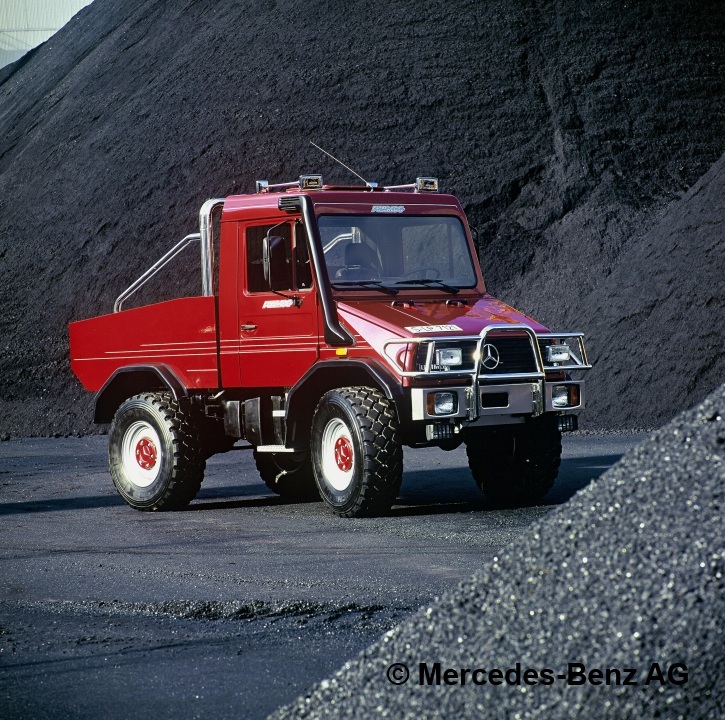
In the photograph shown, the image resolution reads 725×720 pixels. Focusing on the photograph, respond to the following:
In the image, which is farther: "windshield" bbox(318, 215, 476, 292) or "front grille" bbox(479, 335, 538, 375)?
"windshield" bbox(318, 215, 476, 292)

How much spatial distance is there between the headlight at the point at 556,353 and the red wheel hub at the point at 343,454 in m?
2.08

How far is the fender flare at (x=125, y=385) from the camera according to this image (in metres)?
12.7

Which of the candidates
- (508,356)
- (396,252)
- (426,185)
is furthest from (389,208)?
(508,356)

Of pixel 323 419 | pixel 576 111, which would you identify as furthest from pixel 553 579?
pixel 576 111

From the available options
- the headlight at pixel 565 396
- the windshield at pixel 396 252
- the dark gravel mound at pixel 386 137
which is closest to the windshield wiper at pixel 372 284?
the windshield at pixel 396 252

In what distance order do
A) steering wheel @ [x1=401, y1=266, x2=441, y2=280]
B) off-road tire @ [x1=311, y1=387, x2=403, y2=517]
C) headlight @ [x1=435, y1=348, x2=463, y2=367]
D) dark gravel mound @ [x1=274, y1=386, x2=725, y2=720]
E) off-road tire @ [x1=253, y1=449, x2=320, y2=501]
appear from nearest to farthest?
dark gravel mound @ [x1=274, y1=386, x2=725, y2=720], off-road tire @ [x1=311, y1=387, x2=403, y2=517], headlight @ [x1=435, y1=348, x2=463, y2=367], steering wheel @ [x1=401, y1=266, x2=441, y2=280], off-road tire @ [x1=253, y1=449, x2=320, y2=501]

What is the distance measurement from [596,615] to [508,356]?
22.9ft

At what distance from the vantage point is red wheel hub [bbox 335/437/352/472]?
11.2 metres

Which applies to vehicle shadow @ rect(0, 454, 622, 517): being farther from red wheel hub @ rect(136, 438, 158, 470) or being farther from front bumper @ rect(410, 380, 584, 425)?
front bumper @ rect(410, 380, 584, 425)

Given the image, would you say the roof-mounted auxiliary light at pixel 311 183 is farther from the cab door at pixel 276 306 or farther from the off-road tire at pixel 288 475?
the off-road tire at pixel 288 475

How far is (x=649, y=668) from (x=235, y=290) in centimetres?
830

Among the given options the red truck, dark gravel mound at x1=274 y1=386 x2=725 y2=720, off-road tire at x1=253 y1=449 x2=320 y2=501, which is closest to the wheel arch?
the red truck

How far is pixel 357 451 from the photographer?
1090 cm

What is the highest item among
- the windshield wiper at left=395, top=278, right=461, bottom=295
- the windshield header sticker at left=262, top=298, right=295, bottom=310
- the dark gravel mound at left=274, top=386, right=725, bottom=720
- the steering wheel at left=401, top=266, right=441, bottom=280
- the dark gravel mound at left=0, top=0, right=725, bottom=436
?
the dark gravel mound at left=0, top=0, right=725, bottom=436
